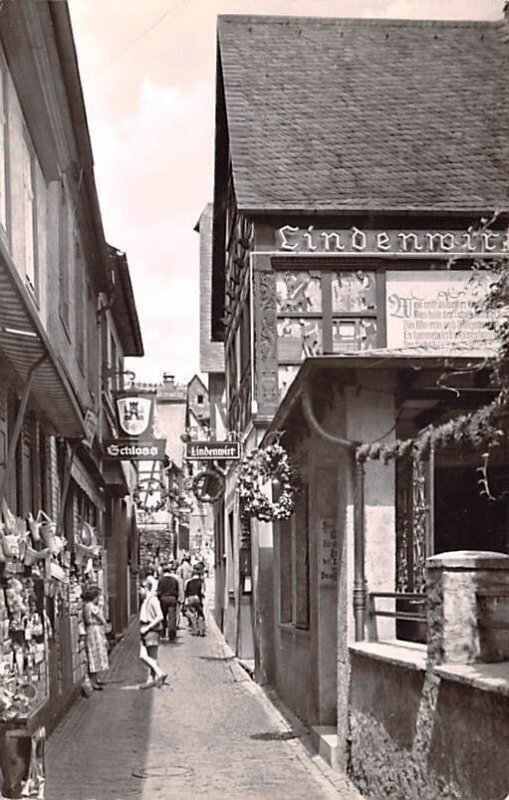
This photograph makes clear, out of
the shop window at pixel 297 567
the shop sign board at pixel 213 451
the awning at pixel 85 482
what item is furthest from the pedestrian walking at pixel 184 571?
the shop window at pixel 297 567

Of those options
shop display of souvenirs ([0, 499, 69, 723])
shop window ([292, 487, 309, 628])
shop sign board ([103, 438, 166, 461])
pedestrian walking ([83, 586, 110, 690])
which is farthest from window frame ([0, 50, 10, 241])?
shop sign board ([103, 438, 166, 461])

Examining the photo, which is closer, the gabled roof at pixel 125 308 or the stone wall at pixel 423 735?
the stone wall at pixel 423 735

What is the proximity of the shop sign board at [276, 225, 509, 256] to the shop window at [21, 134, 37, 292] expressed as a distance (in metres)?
5.32

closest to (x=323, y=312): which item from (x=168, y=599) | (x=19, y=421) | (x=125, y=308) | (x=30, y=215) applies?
(x=125, y=308)

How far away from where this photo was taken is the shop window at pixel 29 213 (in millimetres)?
9859

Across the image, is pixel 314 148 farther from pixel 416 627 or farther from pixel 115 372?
pixel 416 627

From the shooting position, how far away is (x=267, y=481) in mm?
11172

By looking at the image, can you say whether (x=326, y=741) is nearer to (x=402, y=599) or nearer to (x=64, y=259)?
(x=402, y=599)

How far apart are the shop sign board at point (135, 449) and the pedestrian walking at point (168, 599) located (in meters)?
3.05

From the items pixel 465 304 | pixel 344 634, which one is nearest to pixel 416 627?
pixel 344 634

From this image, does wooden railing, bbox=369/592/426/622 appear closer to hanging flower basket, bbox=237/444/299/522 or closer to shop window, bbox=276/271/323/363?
hanging flower basket, bbox=237/444/299/522

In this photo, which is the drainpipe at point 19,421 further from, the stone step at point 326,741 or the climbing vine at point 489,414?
the stone step at point 326,741

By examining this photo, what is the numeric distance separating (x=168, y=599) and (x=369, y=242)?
24.8 feet

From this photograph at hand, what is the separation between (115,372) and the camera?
18312mm
